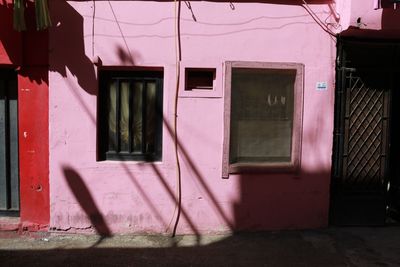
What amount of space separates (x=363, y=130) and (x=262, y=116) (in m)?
1.43

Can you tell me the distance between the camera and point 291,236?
6.21m

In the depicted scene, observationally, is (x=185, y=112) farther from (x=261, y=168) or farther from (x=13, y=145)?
(x=13, y=145)

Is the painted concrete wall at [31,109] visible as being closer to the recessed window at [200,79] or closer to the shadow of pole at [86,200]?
the shadow of pole at [86,200]

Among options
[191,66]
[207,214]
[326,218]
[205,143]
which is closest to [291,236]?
[326,218]

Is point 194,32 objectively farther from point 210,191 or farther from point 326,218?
point 326,218

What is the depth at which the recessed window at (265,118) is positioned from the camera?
20.7 feet

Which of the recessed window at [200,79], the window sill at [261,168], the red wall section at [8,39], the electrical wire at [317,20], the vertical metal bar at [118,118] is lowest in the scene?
the window sill at [261,168]

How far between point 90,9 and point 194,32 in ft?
4.51

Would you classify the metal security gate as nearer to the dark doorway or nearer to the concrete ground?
the concrete ground

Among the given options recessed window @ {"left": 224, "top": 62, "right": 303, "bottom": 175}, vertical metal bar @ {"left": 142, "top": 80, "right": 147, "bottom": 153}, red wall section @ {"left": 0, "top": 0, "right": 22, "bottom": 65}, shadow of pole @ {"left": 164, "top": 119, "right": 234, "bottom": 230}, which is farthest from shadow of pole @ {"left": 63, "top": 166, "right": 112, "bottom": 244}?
recessed window @ {"left": 224, "top": 62, "right": 303, "bottom": 175}

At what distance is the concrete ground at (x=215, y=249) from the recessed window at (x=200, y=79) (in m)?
2.01

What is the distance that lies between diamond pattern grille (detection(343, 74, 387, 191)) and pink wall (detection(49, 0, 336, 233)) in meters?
0.32

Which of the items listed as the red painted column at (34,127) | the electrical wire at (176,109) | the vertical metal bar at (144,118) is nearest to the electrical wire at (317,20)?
the electrical wire at (176,109)

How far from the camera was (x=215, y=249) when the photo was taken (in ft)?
19.0
